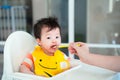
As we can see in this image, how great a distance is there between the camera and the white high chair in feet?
3.53

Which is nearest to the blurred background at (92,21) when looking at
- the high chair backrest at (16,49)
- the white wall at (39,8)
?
the white wall at (39,8)

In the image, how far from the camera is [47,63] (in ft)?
3.87

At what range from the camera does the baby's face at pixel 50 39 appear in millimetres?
1163

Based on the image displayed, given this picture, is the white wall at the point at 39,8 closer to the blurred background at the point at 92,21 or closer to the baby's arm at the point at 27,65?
the blurred background at the point at 92,21

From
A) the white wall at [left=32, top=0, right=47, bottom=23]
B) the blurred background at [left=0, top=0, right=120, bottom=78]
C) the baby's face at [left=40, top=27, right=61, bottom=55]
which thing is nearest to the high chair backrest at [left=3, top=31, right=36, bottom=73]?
the baby's face at [left=40, top=27, right=61, bottom=55]

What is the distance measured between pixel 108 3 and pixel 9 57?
1.71 meters

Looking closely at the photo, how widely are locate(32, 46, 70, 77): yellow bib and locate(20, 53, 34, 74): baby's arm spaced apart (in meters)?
0.02

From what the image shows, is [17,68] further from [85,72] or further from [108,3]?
[108,3]

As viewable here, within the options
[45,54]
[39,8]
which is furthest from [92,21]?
[45,54]

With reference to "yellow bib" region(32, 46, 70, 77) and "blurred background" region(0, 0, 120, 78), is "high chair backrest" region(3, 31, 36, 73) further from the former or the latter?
"blurred background" region(0, 0, 120, 78)

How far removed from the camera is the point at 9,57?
113cm

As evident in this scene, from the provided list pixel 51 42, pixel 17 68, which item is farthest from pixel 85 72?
pixel 17 68

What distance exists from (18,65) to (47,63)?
155mm

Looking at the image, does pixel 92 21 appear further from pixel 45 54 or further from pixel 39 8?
pixel 45 54
